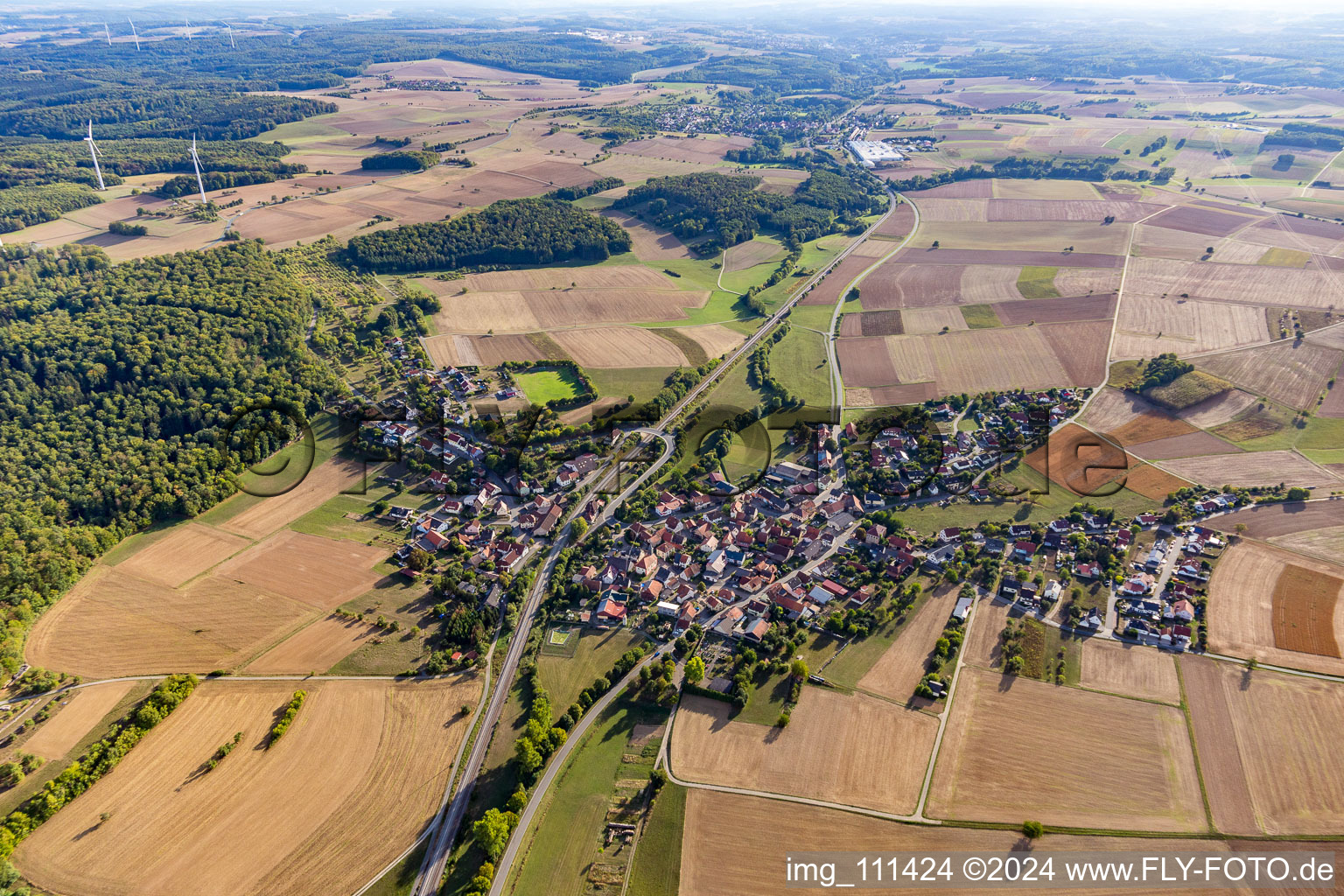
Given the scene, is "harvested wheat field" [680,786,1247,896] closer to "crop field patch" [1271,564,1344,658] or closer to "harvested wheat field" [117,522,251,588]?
"crop field patch" [1271,564,1344,658]

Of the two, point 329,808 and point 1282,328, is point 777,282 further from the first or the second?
point 329,808

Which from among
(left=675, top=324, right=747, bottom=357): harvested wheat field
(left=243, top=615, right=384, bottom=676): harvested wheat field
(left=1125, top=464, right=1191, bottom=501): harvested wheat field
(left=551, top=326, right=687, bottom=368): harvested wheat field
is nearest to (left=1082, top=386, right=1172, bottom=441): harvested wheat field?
(left=1125, top=464, right=1191, bottom=501): harvested wheat field

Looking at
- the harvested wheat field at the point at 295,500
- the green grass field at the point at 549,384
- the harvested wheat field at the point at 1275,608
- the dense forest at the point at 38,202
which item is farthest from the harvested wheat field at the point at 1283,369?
the dense forest at the point at 38,202

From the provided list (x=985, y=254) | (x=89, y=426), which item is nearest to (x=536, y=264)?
(x=89, y=426)

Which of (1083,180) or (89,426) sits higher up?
(1083,180)

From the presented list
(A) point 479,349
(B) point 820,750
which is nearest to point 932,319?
(A) point 479,349

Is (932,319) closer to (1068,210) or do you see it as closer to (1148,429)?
(1148,429)

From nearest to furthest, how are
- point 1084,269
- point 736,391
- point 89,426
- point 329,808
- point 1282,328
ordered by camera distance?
1. point 329,808
2. point 89,426
3. point 736,391
4. point 1282,328
5. point 1084,269
